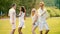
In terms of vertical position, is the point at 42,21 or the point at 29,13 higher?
the point at 29,13

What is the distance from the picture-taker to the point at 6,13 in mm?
7375

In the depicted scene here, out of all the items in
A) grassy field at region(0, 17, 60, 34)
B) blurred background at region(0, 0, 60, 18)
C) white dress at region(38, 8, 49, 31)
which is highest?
blurred background at region(0, 0, 60, 18)

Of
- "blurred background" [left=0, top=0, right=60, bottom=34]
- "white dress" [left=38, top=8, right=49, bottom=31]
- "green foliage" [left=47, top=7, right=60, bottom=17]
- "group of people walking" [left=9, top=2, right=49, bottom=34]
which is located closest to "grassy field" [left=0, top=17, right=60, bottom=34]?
"blurred background" [left=0, top=0, right=60, bottom=34]

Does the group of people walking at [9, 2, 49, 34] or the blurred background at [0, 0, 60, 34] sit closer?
the group of people walking at [9, 2, 49, 34]

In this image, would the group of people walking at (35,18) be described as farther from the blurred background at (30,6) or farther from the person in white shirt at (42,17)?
the blurred background at (30,6)

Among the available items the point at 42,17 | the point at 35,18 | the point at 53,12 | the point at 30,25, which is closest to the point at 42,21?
the point at 42,17

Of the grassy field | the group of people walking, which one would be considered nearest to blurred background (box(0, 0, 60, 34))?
the grassy field

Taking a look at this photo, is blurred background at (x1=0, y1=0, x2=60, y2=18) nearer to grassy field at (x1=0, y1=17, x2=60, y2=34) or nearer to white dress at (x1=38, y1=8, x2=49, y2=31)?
grassy field at (x1=0, y1=17, x2=60, y2=34)

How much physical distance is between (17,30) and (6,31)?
1.63ft

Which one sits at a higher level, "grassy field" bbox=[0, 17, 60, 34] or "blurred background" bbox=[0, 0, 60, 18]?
"blurred background" bbox=[0, 0, 60, 18]

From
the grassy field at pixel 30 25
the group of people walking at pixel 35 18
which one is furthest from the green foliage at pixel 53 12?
the group of people walking at pixel 35 18

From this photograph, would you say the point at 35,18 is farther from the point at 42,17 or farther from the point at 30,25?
the point at 30,25

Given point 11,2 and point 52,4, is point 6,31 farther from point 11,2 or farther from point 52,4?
point 52,4

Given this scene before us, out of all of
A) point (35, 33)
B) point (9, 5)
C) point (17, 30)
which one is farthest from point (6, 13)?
point (35, 33)
